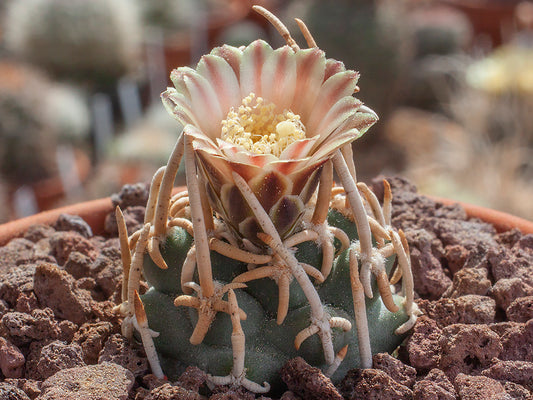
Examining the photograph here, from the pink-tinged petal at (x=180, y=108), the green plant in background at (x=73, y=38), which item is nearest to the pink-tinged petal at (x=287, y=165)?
the pink-tinged petal at (x=180, y=108)

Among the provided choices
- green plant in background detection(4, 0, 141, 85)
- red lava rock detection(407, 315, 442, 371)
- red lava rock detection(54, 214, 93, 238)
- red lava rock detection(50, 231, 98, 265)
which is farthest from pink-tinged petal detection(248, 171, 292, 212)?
green plant in background detection(4, 0, 141, 85)

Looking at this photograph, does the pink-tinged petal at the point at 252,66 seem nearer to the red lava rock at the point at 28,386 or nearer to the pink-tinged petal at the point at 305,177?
the pink-tinged petal at the point at 305,177

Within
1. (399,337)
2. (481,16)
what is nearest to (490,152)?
(481,16)

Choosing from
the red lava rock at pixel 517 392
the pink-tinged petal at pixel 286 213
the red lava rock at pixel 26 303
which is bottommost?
the red lava rock at pixel 517 392

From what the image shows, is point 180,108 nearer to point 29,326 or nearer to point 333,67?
point 333,67

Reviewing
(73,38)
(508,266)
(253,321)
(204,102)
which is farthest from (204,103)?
(73,38)

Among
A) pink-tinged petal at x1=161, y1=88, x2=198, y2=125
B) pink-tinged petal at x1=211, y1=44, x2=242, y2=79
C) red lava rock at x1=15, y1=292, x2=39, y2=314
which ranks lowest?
red lava rock at x1=15, y1=292, x2=39, y2=314

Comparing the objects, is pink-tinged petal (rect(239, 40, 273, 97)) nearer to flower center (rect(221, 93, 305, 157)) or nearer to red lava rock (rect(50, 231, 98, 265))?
flower center (rect(221, 93, 305, 157))
